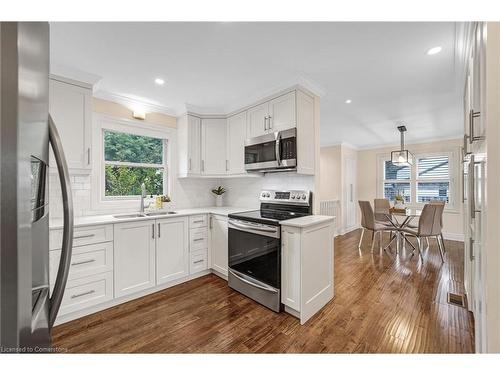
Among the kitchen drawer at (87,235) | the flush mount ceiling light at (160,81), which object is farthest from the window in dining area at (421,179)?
the kitchen drawer at (87,235)

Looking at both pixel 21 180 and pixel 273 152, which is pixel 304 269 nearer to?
pixel 273 152

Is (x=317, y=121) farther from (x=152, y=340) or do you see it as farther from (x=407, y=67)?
(x=152, y=340)

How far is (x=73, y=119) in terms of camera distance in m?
2.19

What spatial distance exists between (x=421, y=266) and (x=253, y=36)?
12.8 feet

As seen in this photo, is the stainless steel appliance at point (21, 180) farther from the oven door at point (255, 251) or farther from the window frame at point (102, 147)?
the window frame at point (102, 147)

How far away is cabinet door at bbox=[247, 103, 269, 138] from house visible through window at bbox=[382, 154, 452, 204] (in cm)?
486

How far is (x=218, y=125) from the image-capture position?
3332 millimetres

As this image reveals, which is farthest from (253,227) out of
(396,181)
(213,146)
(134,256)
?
(396,181)

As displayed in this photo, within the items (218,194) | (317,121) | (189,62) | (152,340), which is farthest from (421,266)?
(189,62)

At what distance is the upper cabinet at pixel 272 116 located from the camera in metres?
2.40

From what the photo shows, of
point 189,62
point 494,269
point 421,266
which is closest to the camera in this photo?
point 494,269

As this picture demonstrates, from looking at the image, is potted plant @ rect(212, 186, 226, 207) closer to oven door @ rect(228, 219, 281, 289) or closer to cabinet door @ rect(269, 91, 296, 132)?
oven door @ rect(228, 219, 281, 289)

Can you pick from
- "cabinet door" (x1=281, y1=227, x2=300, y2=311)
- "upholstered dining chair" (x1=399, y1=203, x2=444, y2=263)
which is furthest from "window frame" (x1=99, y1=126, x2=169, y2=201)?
"upholstered dining chair" (x1=399, y1=203, x2=444, y2=263)

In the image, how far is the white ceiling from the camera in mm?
1591
